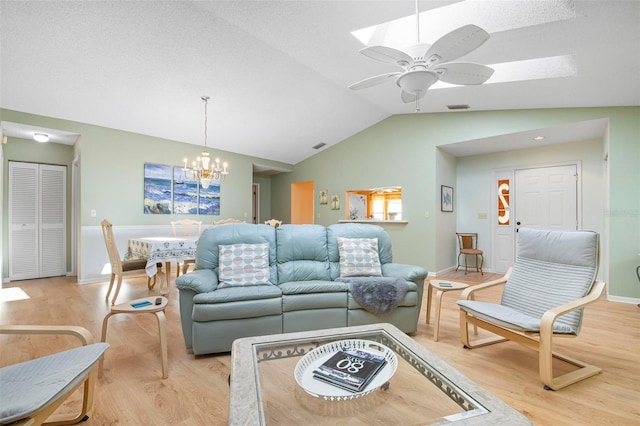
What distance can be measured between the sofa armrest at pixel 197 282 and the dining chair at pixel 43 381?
743 millimetres

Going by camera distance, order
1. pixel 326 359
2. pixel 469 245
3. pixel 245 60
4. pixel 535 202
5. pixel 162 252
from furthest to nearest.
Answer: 1. pixel 469 245
2. pixel 535 202
3. pixel 245 60
4. pixel 162 252
5. pixel 326 359

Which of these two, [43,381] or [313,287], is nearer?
[43,381]

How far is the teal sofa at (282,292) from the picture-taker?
7.35ft

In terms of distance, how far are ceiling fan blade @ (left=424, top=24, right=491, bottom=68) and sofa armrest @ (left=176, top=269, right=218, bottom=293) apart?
7.64 ft

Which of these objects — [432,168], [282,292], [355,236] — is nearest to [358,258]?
[355,236]

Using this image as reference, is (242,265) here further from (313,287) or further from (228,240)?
(313,287)

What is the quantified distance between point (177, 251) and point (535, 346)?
12.1ft

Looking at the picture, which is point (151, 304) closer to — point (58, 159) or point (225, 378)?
point (225, 378)

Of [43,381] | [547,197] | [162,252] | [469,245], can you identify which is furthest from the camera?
[469,245]

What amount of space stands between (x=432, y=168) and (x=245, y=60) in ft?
12.3

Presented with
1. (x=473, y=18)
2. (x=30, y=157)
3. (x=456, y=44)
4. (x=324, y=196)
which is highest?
(x=473, y=18)

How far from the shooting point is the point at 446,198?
232 inches

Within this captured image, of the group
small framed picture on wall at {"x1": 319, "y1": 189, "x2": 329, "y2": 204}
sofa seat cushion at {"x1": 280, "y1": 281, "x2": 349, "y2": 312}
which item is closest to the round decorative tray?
sofa seat cushion at {"x1": 280, "y1": 281, "x2": 349, "y2": 312}

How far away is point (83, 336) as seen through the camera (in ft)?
4.91
